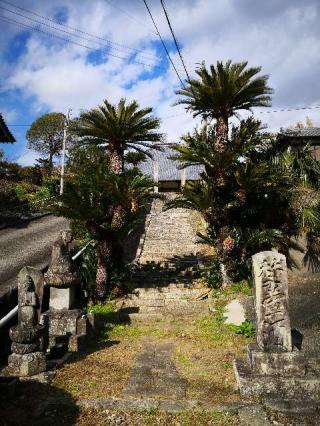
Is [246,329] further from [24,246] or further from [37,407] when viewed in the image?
[24,246]

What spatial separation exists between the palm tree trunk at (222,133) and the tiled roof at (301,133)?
600cm

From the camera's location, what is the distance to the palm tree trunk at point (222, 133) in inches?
430

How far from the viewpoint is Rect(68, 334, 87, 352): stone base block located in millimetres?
7375

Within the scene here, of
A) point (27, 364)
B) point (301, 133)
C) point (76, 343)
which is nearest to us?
point (27, 364)

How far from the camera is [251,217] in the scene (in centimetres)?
1177

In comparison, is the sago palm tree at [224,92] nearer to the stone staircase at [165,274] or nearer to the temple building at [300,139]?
the stone staircase at [165,274]

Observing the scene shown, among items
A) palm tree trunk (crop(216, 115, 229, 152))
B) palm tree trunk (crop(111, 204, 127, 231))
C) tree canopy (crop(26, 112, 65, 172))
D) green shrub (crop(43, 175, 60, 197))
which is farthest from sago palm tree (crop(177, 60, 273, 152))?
tree canopy (crop(26, 112, 65, 172))

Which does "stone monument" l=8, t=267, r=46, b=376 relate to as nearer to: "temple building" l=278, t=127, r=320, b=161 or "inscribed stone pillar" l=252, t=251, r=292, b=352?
"inscribed stone pillar" l=252, t=251, r=292, b=352

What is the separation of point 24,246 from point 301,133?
13.8 meters

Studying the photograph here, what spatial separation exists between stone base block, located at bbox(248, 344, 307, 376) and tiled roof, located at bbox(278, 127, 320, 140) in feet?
39.9

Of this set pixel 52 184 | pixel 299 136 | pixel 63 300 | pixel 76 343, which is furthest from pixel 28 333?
pixel 52 184

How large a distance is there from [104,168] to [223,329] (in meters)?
5.69

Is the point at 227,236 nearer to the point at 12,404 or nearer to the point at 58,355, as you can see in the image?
the point at 58,355

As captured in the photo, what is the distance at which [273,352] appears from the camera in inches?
223
